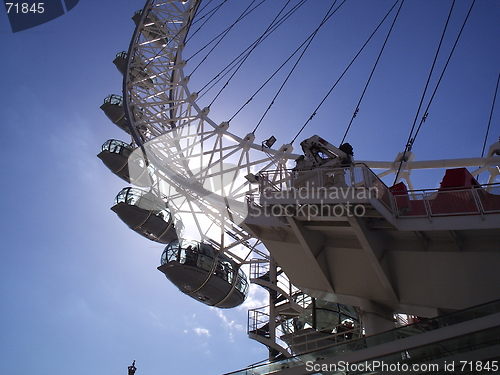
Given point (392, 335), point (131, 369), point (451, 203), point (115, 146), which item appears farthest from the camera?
point (115, 146)

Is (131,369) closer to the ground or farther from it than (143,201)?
closer to the ground

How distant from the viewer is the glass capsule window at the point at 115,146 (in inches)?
1117

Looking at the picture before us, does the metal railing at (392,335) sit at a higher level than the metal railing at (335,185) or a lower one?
lower

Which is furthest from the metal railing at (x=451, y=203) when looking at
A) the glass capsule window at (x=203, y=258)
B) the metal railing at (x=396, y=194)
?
the glass capsule window at (x=203, y=258)

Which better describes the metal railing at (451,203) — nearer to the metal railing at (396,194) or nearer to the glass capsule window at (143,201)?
the metal railing at (396,194)

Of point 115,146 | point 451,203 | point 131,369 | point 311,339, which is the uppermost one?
point 115,146

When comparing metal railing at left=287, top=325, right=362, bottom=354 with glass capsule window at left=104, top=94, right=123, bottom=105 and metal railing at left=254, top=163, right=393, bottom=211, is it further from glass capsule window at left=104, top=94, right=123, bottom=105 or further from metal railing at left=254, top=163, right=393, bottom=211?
glass capsule window at left=104, top=94, right=123, bottom=105

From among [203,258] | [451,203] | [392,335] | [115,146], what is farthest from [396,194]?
[115,146]

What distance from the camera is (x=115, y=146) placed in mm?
28594

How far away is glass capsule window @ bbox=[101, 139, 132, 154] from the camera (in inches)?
1117

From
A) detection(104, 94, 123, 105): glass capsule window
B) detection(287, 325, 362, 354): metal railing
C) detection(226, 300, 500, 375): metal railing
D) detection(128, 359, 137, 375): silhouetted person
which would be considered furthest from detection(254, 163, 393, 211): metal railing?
detection(104, 94, 123, 105): glass capsule window

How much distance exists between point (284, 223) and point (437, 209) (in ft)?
13.8

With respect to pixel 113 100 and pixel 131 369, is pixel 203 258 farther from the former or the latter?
pixel 113 100

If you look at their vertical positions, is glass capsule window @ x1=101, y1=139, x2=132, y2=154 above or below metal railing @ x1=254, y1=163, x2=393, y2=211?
above
